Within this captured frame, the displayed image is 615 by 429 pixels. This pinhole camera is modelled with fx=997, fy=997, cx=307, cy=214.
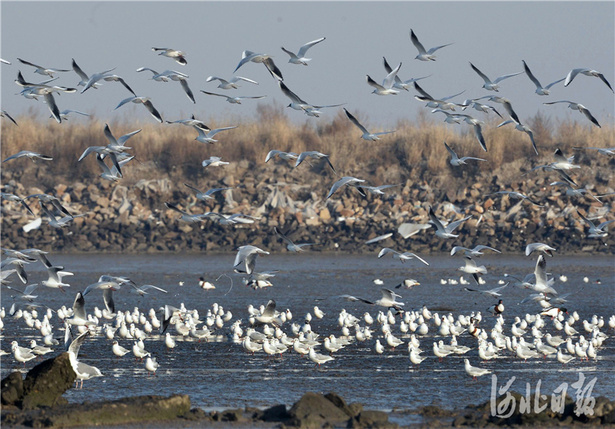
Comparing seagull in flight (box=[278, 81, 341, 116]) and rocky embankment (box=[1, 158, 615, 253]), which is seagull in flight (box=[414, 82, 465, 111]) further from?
rocky embankment (box=[1, 158, 615, 253])

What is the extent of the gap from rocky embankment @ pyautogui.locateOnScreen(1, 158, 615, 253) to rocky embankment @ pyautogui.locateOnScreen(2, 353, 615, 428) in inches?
976

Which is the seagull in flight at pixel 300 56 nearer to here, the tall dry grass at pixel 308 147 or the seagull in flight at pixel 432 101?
the seagull in flight at pixel 432 101

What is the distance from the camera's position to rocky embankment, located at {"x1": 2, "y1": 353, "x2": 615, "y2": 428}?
10.7 meters

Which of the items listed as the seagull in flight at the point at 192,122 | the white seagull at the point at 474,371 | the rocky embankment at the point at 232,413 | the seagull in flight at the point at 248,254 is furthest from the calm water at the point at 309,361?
the seagull in flight at the point at 192,122

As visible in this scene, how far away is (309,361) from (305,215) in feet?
74.8

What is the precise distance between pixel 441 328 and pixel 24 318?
843cm

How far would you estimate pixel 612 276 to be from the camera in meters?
29.6

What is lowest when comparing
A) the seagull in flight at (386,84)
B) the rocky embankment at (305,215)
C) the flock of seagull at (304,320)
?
the rocky embankment at (305,215)

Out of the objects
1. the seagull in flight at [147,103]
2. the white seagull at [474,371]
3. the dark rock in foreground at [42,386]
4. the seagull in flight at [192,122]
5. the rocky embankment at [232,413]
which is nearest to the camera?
the rocky embankment at [232,413]

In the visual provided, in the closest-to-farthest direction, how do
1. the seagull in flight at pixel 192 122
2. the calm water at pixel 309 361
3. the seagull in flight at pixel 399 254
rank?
the calm water at pixel 309 361 → the seagull in flight at pixel 399 254 → the seagull in flight at pixel 192 122

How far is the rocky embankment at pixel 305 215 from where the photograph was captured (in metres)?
37.4

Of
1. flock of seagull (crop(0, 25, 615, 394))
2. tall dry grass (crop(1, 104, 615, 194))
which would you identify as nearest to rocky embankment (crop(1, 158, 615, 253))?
tall dry grass (crop(1, 104, 615, 194))

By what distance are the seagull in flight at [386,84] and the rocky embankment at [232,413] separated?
28.0 feet

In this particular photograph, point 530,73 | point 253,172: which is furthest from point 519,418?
point 253,172
